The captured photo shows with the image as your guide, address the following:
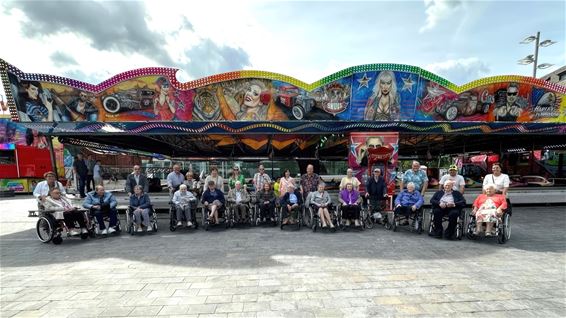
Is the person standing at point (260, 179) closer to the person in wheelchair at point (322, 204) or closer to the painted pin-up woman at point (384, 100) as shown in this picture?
the person in wheelchair at point (322, 204)

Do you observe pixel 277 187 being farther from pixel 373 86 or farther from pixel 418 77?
pixel 418 77

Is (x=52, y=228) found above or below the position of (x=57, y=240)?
above

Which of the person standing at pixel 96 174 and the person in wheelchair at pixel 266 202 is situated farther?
the person standing at pixel 96 174

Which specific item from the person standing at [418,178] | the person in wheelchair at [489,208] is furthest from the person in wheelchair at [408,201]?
the person in wheelchair at [489,208]

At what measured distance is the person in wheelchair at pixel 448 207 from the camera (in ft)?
16.8

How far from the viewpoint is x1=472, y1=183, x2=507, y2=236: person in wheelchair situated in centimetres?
484

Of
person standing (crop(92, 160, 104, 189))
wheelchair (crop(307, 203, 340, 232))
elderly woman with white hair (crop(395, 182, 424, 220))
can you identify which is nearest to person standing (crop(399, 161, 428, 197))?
elderly woman with white hair (crop(395, 182, 424, 220))

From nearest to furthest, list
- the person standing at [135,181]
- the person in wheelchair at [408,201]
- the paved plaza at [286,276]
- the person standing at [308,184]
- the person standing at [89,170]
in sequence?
the paved plaza at [286,276], the person in wheelchair at [408,201], the person standing at [135,181], the person standing at [308,184], the person standing at [89,170]

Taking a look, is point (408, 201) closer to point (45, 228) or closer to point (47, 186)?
point (45, 228)

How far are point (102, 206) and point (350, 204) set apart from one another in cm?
593

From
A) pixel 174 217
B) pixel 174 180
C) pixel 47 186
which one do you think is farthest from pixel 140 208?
pixel 47 186

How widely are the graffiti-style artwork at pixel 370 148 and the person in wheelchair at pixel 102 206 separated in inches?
259

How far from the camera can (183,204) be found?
6.13 m

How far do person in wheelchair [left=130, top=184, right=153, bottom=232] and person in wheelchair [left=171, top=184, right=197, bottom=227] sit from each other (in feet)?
2.05
